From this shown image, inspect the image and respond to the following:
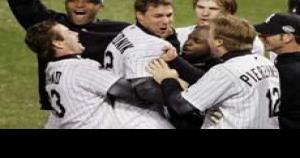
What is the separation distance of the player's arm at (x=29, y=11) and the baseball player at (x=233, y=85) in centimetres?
234

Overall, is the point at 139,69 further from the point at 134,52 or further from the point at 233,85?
the point at 233,85

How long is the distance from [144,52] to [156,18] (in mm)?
348

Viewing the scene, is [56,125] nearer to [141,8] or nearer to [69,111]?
[69,111]

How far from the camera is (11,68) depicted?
13.4 meters

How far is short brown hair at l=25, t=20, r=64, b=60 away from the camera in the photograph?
629 centimetres

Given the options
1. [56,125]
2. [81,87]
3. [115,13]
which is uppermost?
[81,87]

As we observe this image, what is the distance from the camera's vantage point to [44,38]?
20.7 feet

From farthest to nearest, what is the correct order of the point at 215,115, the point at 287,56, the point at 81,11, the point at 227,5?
the point at 81,11, the point at 227,5, the point at 287,56, the point at 215,115

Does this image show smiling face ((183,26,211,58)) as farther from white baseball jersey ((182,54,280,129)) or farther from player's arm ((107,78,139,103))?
player's arm ((107,78,139,103))

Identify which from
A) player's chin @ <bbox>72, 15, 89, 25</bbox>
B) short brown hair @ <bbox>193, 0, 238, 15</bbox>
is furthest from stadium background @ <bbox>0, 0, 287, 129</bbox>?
short brown hair @ <bbox>193, 0, 238, 15</bbox>

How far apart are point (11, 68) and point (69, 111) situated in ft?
24.2

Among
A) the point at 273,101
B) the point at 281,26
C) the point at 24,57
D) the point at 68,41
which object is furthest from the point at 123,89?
the point at 24,57

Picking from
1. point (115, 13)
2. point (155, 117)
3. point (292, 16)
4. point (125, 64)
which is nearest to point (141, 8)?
point (125, 64)

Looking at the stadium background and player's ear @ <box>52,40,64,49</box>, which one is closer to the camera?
player's ear @ <box>52,40,64,49</box>
